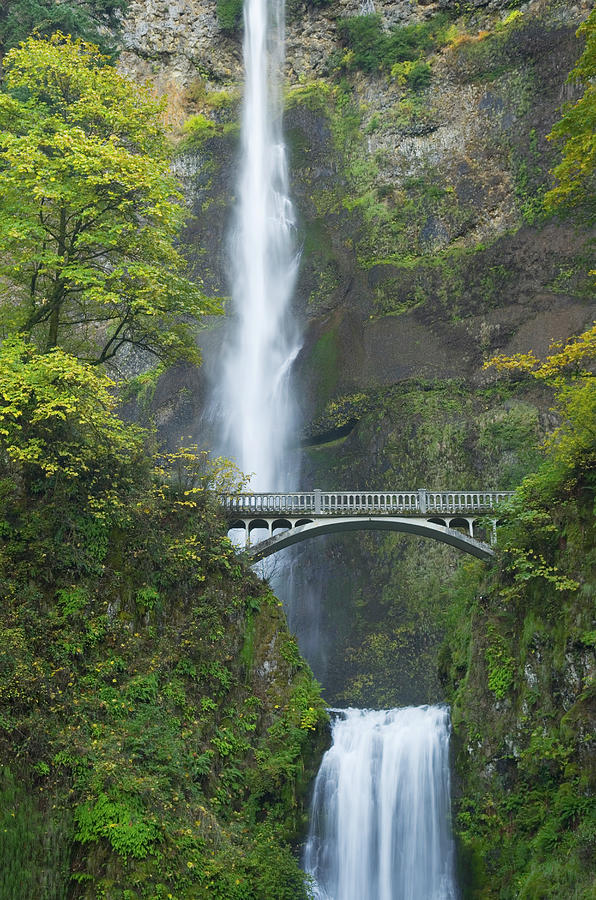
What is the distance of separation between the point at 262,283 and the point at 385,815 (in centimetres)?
2667

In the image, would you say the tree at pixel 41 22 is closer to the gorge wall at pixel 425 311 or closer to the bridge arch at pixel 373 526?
the gorge wall at pixel 425 311

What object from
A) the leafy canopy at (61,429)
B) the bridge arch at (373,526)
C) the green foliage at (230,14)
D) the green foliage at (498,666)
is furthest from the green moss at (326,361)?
the green foliage at (230,14)

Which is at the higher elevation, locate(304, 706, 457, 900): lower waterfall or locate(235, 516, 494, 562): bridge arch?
locate(235, 516, 494, 562): bridge arch

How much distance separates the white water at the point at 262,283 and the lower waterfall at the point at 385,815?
521 inches

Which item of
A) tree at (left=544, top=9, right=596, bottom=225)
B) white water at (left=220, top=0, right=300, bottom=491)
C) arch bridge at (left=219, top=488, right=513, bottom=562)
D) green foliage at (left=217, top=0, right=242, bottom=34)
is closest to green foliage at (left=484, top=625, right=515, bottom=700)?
arch bridge at (left=219, top=488, right=513, bottom=562)

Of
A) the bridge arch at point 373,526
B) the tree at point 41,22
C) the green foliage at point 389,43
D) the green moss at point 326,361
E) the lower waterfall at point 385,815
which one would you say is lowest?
the lower waterfall at point 385,815

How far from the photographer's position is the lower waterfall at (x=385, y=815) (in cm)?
1669

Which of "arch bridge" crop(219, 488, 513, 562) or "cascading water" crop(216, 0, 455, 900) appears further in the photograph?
"arch bridge" crop(219, 488, 513, 562)

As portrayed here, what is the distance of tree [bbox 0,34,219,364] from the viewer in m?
15.1

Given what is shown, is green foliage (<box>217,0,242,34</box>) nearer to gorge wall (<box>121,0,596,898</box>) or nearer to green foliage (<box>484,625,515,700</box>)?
gorge wall (<box>121,0,596,898</box>)

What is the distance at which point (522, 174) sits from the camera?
35.5m

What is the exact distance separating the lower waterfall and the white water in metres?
13.2

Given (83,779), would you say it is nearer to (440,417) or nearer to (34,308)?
(34,308)

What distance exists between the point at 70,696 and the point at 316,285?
92.4 ft
